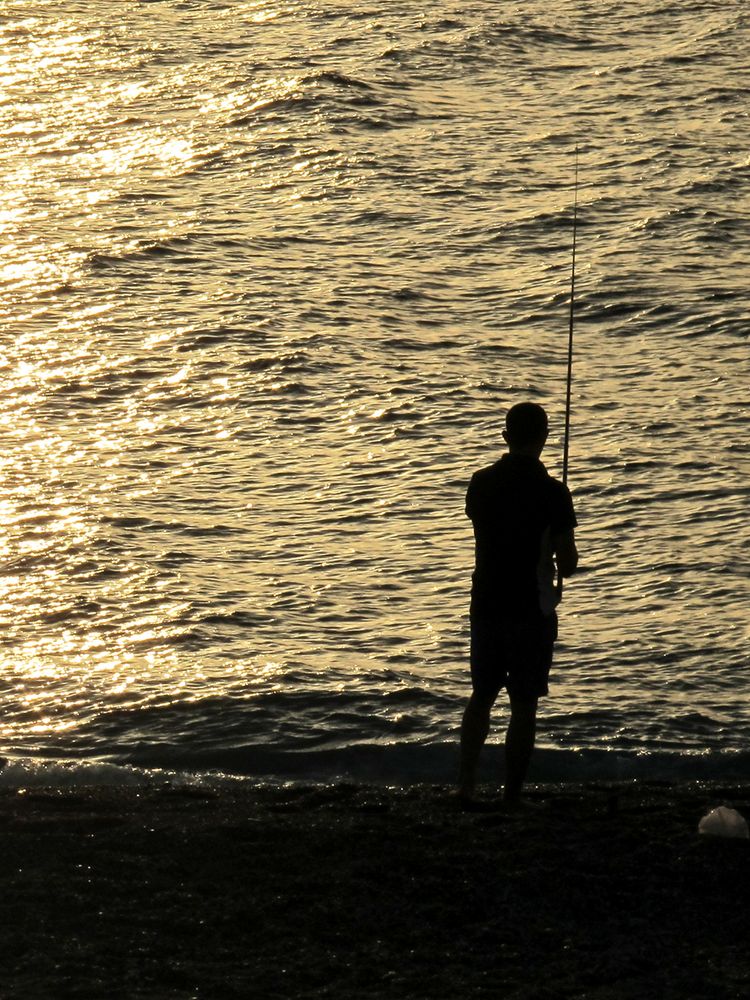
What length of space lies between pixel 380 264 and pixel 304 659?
7449mm

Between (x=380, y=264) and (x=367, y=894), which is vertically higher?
(x=380, y=264)

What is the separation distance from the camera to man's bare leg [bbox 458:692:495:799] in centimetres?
659

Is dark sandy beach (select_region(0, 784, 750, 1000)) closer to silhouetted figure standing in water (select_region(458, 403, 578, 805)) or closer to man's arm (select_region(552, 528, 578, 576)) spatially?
silhouetted figure standing in water (select_region(458, 403, 578, 805))

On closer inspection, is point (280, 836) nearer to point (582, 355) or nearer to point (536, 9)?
point (582, 355)

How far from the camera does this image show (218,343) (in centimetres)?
1422

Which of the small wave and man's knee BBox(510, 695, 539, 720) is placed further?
the small wave

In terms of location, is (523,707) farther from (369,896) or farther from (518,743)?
(369,896)

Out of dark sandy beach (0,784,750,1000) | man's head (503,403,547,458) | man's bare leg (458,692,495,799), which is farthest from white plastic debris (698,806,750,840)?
man's head (503,403,547,458)

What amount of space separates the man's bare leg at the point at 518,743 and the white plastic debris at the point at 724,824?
65 centimetres

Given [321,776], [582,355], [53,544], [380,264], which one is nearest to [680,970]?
[321,776]

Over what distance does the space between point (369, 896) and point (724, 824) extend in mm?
1285

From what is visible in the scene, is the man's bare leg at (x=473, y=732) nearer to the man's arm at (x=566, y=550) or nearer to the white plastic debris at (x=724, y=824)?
the man's arm at (x=566, y=550)

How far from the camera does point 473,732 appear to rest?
6.62 meters

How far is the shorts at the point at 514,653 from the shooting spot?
6.45m
